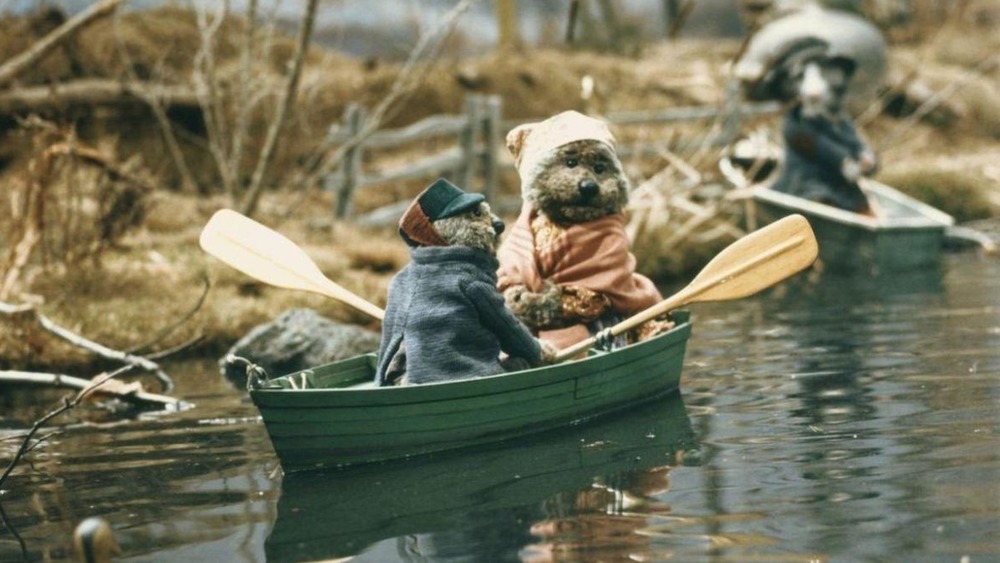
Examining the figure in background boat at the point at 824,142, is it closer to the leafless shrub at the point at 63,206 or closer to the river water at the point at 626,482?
the river water at the point at 626,482

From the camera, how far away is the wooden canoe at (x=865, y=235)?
14.6 metres

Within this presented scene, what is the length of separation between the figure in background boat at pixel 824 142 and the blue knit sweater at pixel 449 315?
→ 8.25m

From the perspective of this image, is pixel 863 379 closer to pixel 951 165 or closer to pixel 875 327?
pixel 875 327

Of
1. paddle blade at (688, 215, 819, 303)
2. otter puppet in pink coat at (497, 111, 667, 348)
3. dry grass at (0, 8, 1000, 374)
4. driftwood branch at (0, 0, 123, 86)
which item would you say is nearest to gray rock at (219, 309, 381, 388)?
dry grass at (0, 8, 1000, 374)

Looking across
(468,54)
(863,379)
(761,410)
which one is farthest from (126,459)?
(468,54)

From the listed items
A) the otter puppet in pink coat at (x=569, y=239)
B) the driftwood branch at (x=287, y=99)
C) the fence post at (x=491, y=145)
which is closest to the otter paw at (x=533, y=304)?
the otter puppet in pink coat at (x=569, y=239)

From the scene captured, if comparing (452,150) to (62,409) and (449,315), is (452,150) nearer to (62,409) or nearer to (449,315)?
(449,315)

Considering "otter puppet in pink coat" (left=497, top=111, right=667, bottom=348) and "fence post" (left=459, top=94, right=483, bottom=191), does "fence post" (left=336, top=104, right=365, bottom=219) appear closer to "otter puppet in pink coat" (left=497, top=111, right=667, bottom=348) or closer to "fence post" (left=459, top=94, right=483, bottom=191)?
"fence post" (left=459, top=94, right=483, bottom=191)

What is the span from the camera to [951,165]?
69.1 ft

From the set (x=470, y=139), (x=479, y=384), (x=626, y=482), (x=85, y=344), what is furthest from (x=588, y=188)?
(x=470, y=139)

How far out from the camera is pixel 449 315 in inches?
288

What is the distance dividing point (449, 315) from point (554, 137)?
4.91 feet

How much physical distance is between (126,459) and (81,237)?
4615 millimetres

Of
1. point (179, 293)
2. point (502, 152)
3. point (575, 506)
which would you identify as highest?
point (502, 152)
